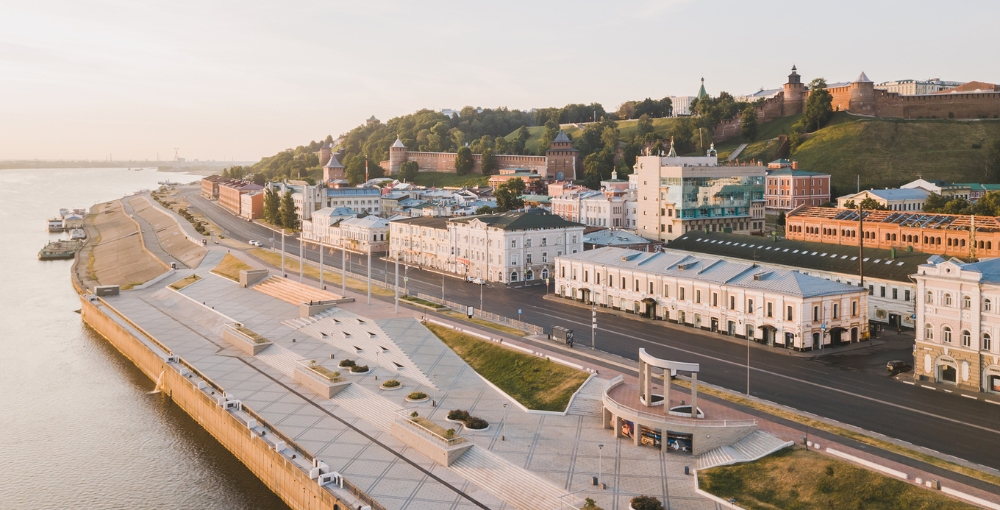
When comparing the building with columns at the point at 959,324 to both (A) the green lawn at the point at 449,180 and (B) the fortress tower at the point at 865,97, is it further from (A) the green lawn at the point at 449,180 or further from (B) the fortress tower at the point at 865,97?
(A) the green lawn at the point at 449,180

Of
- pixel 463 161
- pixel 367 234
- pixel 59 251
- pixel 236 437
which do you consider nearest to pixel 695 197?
pixel 367 234

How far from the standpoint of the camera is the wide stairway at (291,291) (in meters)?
68.0

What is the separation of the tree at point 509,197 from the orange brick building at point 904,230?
46.5 metres

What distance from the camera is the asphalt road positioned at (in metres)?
35.1

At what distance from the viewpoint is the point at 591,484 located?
1212 inches

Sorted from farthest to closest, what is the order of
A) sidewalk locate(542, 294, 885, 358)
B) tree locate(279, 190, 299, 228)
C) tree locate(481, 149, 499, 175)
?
tree locate(481, 149, 499, 175)
tree locate(279, 190, 299, 228)
sidewalk locate(542, 294, 885, 358)

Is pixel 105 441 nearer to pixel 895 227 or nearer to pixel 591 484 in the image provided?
pixel 591 484

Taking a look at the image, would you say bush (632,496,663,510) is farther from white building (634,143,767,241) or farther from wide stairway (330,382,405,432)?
white building (634,143,767,241)

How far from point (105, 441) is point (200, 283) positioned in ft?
134

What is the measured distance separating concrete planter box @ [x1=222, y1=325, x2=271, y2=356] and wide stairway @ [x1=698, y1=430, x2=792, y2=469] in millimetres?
32501

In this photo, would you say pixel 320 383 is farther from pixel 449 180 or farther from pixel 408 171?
pixel 408 171

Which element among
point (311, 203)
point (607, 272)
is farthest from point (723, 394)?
point (311, 203)

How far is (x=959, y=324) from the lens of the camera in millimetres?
42469

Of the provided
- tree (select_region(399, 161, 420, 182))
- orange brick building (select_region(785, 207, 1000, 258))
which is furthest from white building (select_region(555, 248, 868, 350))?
tree (select_region(399, 161, 420, 182))
